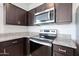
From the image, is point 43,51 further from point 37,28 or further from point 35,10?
point 35,10

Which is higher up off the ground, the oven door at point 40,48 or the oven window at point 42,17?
the oven window at point 42,17

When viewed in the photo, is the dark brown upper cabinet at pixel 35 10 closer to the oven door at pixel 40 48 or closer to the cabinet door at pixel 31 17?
the cabinet door at pixel 31 17

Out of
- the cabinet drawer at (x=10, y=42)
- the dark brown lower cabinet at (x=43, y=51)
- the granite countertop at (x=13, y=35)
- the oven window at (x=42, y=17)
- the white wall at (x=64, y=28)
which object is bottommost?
the dark brown lower cabinet at (x=43, y=51)

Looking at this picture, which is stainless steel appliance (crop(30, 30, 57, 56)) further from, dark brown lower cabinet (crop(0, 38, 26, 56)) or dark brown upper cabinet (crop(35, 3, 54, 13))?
dark brown upper cabinet (crop(35, 3, 54, 13))

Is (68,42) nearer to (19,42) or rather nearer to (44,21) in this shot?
(44,21)

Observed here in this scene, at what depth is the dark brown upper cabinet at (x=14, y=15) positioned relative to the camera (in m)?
0.84

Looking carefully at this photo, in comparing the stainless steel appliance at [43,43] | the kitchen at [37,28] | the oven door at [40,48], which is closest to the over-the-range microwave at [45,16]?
the kitchen at [37,28]

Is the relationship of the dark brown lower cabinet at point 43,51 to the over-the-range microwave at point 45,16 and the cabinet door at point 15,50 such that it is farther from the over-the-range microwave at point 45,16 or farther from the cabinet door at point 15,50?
the over-the-range microwave at point 45,16

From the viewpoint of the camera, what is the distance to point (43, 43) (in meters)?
0.89

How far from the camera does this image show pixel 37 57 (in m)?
0.85

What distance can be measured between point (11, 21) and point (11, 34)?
118mm

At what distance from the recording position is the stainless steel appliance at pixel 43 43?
86 centimetres

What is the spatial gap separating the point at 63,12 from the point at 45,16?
0.17 m

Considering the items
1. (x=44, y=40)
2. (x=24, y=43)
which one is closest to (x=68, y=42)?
(x=44, y=40)
